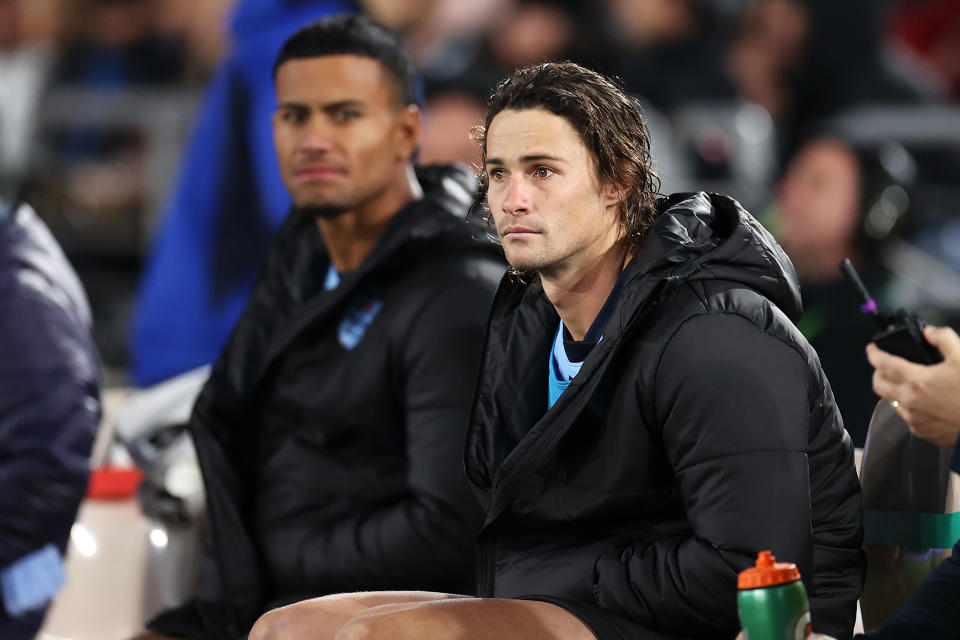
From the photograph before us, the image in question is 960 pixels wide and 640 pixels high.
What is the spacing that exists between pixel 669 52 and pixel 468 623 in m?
4.58

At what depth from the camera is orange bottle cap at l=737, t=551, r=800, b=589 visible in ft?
5.61

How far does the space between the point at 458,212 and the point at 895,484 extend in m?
0.97

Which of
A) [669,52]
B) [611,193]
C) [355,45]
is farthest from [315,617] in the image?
[669,52]

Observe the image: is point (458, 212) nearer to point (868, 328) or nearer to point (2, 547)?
point (2, 547)

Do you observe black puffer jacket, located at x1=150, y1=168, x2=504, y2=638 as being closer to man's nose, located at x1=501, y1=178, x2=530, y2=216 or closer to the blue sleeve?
man's nose, located at x1=501, y1=178, x2=530, y2=216

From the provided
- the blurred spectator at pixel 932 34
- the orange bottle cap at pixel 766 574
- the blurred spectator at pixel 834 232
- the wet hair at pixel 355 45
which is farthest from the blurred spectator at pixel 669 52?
the orange bottle cap at pixel 766 574

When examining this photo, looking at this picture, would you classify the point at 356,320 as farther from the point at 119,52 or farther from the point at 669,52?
the point at 119,52

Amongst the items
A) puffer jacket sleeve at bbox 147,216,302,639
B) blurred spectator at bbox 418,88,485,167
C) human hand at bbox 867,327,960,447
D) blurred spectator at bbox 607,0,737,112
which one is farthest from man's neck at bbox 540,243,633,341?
blurred spectator at bbox 607,0,737,112

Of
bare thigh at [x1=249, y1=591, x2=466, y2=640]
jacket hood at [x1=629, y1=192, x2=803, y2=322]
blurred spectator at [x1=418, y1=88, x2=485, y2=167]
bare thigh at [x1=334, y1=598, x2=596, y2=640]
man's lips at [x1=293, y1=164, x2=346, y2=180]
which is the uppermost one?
blurred spectator at [x1=418, y1=88, x2=485, y2=167]

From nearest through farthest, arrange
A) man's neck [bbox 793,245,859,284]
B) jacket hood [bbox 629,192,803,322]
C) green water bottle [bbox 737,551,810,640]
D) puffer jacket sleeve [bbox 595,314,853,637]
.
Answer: green water bottle [bbox 737,551,810,640] < puffer jacket sleeve [bbox 595,314,853,637] < jacket hood [bbox 629,192,803,322] < man's neck [bbox 793,245,859,284]

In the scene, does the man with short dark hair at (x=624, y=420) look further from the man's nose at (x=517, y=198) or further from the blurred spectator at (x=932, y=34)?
the blurred spectator at (x=932, y=34)

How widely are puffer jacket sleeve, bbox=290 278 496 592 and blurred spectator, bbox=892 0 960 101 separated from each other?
3958 millimetres

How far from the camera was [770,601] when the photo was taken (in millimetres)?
1705

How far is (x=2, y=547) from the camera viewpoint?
2793mm
